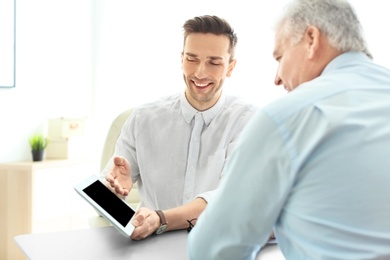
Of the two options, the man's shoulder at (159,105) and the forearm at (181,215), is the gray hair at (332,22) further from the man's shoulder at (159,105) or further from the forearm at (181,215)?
the man's shoulder at (159,105)

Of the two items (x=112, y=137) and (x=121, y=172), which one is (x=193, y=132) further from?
(x=112, y=137)

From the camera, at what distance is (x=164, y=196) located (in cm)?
197

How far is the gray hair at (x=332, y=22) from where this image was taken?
1019 mm

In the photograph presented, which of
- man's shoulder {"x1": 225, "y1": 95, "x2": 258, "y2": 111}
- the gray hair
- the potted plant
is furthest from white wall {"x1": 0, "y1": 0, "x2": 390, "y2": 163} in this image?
the gray hair

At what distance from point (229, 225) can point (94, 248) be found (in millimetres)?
454

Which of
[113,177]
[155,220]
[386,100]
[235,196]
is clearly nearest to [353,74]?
[386,100]

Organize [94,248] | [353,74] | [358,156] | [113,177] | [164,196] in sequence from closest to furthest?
[358,156]
[353,74]
[94,248]
[113,177]
[164,196]

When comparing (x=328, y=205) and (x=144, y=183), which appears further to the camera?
(x=144, y=183)

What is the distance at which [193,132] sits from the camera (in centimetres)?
199

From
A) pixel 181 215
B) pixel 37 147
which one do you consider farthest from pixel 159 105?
pixel 37 147

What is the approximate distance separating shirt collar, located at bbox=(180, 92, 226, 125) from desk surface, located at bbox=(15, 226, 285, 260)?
0.68 metres

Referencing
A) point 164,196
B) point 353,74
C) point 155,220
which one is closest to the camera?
point 353,74

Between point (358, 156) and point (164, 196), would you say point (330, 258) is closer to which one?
point (358, 156)

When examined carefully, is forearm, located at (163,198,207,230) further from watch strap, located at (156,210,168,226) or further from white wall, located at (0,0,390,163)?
white wall, located at (0,0,390,163)
